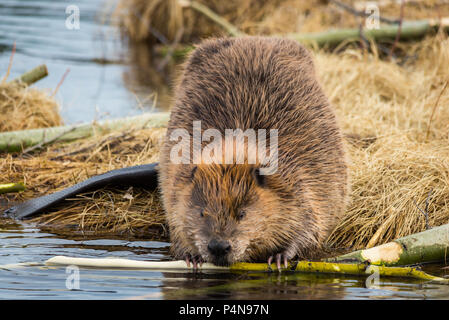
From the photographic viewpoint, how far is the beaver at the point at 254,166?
3.47 metres

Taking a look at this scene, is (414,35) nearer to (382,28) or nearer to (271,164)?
(382,28)

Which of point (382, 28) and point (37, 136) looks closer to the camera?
point (37, 136)

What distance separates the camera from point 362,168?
191 inches

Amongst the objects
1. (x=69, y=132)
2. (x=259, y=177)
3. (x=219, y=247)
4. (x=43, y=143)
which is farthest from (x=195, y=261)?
(x=69, y=132)

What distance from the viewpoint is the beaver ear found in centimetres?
356

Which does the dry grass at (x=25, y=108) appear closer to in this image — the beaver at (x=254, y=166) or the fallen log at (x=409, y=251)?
the beaver at (x=254, y=166)

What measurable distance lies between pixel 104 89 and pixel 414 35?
3.59m

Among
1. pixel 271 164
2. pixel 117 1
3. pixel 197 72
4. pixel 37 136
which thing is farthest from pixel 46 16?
pixel 271 164

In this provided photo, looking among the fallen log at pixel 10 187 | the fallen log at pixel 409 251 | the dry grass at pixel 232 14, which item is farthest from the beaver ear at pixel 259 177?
the dry grass at pixel 232 14

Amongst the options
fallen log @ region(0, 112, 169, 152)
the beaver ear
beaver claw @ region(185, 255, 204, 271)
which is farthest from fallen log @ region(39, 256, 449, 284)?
fallen log @ region(0, 112, 169, 152)

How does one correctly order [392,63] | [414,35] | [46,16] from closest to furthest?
[392,63] < [414,35] < [46,16]

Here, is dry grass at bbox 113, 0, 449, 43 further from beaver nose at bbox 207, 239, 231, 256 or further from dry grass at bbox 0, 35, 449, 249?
beaver nose at bbox 207, 239, 231, 256

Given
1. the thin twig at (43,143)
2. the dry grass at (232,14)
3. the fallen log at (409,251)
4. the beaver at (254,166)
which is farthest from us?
the dry grass at (232,14)
